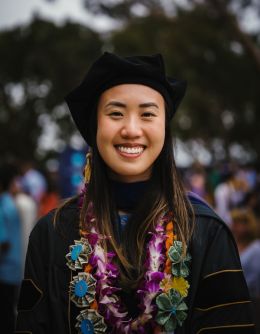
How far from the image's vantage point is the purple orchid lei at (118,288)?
2.37m

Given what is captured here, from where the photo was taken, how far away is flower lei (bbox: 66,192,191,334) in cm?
A: 236

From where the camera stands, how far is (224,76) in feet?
88.5

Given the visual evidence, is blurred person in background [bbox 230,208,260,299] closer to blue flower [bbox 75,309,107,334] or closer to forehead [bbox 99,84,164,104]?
blue flower [bbox 75,309,107,334]

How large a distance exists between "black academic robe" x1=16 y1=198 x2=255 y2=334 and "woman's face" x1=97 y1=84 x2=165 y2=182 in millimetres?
349

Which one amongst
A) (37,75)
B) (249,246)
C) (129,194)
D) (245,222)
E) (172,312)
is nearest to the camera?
(172,312)

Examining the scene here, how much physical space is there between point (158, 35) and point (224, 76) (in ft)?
13.7

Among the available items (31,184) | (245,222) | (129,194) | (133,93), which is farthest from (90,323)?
(31,184)

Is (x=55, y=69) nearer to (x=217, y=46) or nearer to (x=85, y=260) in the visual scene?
(x=217, y=46)

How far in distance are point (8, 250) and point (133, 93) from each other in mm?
3506

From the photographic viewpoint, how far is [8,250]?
18.2 ft

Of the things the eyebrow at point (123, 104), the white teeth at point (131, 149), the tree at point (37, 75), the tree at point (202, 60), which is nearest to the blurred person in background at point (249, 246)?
the white teeth at point (131, 149)

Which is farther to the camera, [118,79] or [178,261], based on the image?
[118,79]

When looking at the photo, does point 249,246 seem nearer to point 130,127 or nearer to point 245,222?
point 245,222

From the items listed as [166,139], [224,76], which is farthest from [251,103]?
[166,139]
